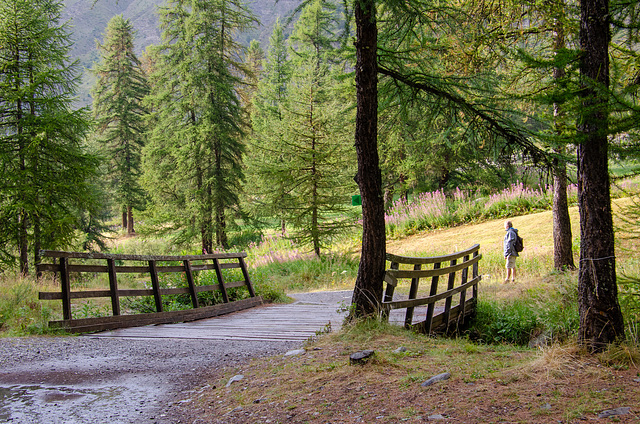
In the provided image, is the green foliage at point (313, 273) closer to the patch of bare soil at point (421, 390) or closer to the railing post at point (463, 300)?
the railing post at point (463, 300)

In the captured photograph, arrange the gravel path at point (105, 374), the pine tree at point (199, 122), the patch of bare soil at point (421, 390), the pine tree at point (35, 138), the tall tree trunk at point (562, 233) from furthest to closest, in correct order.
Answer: the pine tree at point (199, 122), the pine tree at point (35, 138), the tall tree trunk at point (562, 233), the gravel path at point (105, 374), the patch of bare soil at point (421, 390)

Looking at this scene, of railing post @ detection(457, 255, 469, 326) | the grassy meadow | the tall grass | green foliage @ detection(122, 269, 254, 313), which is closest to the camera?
the grassy meadow

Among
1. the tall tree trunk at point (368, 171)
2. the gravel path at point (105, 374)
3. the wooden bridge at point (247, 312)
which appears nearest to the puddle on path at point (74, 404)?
the gravel path at point (105, 374)

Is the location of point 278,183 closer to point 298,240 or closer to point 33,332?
point 298,240

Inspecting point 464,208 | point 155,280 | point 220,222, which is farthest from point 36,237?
point 464,208

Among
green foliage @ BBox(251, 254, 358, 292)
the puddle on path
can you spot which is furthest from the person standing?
the puddle on path

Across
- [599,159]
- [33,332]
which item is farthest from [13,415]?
[599,159]

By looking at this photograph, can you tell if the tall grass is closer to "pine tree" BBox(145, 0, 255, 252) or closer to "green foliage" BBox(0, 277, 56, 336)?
"pine tree" BBox(145, 0, 255, 252)

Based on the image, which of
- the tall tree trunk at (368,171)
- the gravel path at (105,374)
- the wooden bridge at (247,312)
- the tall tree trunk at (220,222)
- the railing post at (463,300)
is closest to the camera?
the gravel path at (105,374)

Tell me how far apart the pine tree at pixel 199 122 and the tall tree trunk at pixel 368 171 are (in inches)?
682

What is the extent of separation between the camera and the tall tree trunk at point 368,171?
591 cm

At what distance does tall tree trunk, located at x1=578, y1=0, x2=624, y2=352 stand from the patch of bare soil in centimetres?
40

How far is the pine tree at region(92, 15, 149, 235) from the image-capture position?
3544 cm

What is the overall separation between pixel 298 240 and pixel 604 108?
13.0 metres
